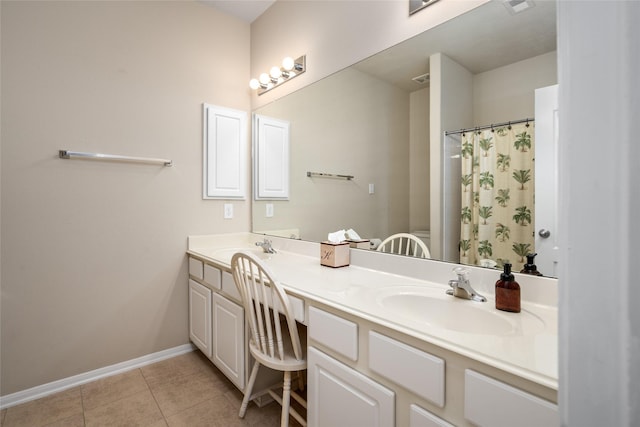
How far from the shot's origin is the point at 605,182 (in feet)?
0.83

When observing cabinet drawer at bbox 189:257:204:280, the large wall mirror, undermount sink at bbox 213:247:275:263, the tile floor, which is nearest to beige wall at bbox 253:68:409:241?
the large wall mirror

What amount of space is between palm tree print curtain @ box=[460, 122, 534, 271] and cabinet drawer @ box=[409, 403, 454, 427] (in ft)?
1.97

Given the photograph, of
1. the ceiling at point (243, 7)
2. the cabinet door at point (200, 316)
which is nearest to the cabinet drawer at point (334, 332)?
the cabinet door at point (200, 316)

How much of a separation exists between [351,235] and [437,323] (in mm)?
705

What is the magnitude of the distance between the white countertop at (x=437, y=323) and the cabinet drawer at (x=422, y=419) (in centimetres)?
20

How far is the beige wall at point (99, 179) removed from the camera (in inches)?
66.1

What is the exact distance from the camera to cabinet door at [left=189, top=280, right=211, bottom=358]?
1.94 metres

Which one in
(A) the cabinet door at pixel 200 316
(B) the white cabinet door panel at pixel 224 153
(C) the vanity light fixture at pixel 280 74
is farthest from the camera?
(B) the white cabinet door panel at pixel 224 153

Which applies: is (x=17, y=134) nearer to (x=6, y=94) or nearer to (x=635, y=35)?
(x=6, y=94)

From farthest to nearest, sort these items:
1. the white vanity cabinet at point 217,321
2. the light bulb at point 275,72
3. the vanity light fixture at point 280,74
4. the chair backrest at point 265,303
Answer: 1. the light bulb at point 275,72
2. the vanity light fixture at point 280,74
3. the white vanity cabinet at point 217,321
4. the chair backrest at point 265,303

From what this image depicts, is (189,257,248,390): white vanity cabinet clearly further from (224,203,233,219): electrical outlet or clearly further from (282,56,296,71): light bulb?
(282,56,296,71): light bulb

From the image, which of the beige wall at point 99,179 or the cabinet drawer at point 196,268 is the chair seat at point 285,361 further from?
the beige wall at point 99,179

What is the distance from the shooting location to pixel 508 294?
979mm

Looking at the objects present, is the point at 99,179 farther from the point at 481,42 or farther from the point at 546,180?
the point at 546,180
